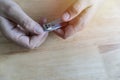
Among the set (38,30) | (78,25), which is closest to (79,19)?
(78,25)

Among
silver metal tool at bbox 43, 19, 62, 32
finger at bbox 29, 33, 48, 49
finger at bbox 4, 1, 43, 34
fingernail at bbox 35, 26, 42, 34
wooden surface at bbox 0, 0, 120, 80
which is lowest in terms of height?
wooden surface at bbox 0, 0, 120, 80

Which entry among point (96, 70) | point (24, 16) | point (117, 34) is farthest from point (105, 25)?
point (24, 16)

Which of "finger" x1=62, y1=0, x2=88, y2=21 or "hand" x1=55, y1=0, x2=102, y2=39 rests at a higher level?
"finger" x1=62, y1=0, x2=88, y2=21

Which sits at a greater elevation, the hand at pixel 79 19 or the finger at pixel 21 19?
the finger at pixel 21 19

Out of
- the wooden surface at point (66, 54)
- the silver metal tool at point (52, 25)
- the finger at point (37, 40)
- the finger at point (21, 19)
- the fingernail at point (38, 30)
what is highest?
the finger at point (21, 19)

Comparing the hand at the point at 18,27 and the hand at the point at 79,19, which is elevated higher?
the hand at the point at 18,27

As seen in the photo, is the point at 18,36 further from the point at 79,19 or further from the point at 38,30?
the point at 79,19
